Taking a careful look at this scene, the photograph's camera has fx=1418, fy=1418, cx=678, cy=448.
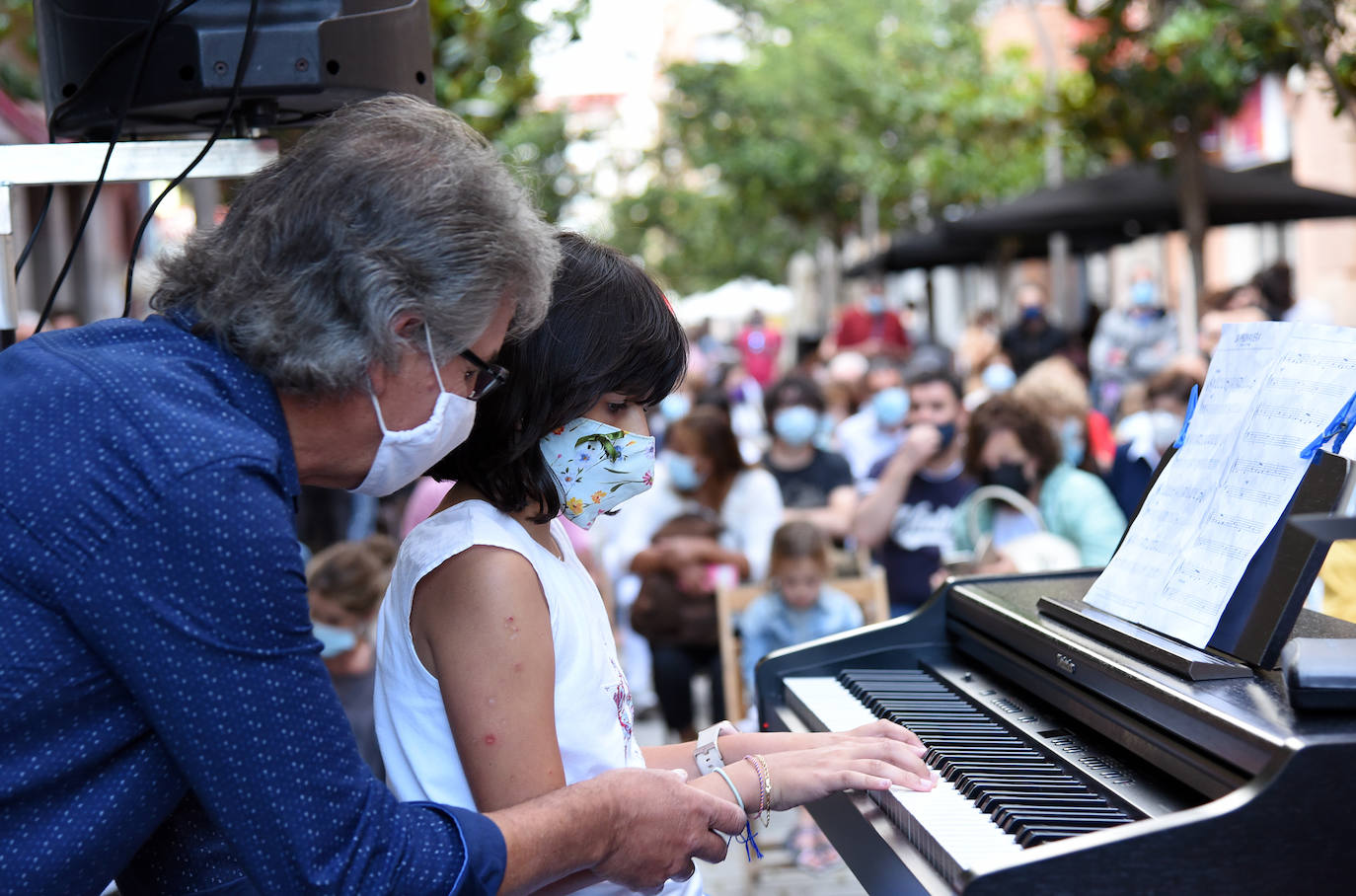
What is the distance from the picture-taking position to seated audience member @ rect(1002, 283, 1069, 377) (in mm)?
12430

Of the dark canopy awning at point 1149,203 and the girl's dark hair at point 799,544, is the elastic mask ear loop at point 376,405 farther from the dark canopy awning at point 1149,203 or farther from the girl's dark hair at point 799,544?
the dark canopy awning at point 1149,203

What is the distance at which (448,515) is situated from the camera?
6.68 ft

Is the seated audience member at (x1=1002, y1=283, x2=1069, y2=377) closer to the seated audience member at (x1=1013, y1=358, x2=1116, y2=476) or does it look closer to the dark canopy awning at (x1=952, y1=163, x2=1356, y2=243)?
the dark canopy awning at (x1=952, y1=163, x2=1356, y2=243)

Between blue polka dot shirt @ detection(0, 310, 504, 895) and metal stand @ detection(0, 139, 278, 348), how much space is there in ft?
2.88

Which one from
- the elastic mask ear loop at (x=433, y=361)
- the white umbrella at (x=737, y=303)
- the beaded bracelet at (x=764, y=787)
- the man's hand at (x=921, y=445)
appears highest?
the elastic mask ear loop at (x=433, y=361)

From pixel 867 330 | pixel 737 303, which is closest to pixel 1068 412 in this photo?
pixel 867 330

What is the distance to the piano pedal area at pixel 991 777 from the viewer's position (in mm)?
1834

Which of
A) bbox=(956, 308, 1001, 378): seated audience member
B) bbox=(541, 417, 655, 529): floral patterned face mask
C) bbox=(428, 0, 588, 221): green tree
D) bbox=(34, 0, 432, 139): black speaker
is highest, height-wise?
bbox=(428, 0, 588, 221): green tree

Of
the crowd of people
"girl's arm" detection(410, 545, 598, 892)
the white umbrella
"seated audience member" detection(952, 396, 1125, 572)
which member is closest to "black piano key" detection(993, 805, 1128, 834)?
the crowd of people

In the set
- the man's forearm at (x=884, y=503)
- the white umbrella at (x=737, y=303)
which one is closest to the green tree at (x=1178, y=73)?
the man's forearm at (x=884, y=503)

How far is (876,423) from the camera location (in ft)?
26.7

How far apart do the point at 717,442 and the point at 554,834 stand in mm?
4654

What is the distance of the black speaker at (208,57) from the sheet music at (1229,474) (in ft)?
4.93

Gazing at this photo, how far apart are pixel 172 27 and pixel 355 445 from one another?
0.99m
